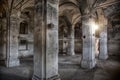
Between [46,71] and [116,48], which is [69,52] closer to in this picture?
[116,48]

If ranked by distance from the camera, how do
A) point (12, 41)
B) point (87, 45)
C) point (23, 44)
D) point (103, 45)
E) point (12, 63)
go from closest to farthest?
1. point (87, 45)
2. point (12, 63)
3. point (12, 41)
4. point (103, 45)
5. point (23, 44)

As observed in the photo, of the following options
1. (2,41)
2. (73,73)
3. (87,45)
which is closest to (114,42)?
(87,45)

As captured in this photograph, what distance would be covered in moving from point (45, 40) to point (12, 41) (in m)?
5.62

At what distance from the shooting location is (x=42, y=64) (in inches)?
173

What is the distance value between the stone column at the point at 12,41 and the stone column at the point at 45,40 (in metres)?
4.95

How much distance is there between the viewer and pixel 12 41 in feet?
29.1

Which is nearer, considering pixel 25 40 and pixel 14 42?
pixel 14 42

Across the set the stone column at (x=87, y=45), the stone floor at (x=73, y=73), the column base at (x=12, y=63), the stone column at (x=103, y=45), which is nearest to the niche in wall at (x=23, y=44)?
the column base at (x=12, y=63)

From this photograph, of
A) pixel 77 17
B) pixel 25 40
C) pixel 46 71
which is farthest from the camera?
pixel 77 17

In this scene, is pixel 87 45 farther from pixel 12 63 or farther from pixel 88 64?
pixel 12 63

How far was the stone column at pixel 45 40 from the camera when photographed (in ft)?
14.5

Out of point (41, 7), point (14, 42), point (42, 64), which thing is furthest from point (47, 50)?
point (14, 42)

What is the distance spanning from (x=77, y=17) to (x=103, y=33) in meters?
4.60

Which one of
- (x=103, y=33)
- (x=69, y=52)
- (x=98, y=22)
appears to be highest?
(x=98, y=22)
